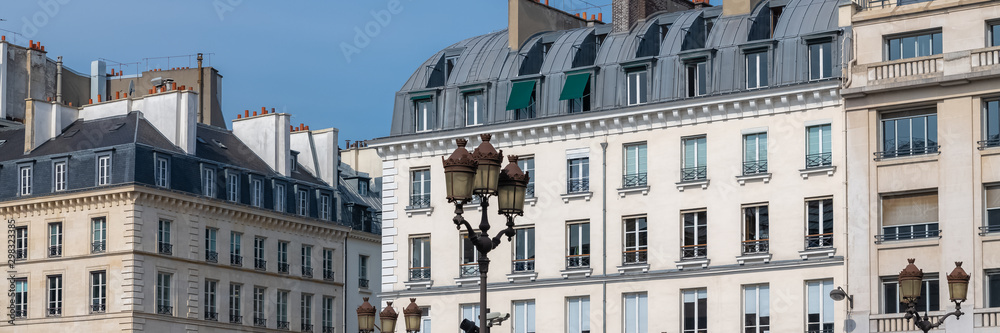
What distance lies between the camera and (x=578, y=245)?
1964 inches

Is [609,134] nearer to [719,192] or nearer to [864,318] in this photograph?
[719,192]

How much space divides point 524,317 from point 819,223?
9220 mm

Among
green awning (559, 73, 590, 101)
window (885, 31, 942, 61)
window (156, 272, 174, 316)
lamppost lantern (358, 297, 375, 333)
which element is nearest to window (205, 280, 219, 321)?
window (156, 272, 174, 316)

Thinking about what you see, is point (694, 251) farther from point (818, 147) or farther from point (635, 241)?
point (818, 147)

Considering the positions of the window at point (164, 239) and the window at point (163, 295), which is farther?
the window at point (163, 295)

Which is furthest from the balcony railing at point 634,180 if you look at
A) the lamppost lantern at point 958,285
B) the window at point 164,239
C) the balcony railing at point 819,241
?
the window at point 164,239

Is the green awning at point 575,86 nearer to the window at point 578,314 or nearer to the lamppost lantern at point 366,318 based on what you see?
the window at point 578,314

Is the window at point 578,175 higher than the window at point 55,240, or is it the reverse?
the window at point 578,175

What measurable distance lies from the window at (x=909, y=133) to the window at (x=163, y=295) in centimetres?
2871

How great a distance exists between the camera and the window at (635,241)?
160 feet

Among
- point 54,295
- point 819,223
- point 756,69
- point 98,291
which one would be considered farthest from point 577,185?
point 54,295

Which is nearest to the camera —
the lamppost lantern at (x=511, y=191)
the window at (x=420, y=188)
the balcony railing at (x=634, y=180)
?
the lamppost lantern at (x=511, y=191)

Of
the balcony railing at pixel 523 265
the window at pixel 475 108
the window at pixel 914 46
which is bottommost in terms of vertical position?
the balcony railing at pixel 523 265

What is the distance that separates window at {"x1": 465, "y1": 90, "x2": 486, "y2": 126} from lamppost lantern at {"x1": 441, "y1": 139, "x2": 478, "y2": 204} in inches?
1097
